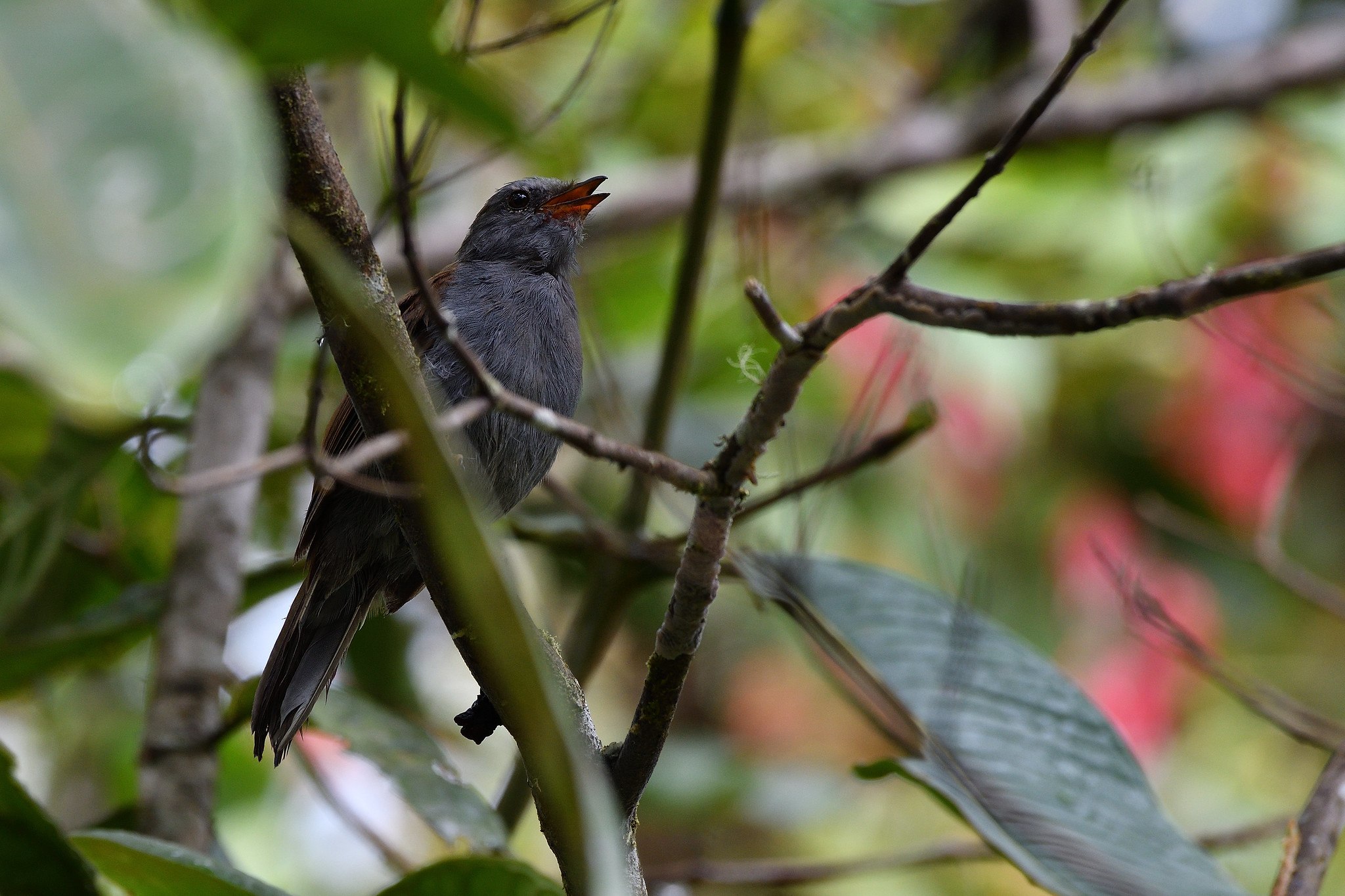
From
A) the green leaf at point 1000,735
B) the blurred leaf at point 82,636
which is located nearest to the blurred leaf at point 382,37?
the green leaf at point 1000,735

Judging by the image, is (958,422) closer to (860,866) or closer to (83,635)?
(860,866)

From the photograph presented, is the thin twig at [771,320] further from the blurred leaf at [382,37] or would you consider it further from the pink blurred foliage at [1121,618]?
the pink blurred foliage at [1121,618]

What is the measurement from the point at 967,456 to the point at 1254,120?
2.00 meters

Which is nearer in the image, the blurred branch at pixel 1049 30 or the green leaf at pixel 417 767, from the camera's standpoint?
the green leaf at pixel 417 767

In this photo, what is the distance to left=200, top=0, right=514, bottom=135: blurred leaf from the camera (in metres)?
0.87

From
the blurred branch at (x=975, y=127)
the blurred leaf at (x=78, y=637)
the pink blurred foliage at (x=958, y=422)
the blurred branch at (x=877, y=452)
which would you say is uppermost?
the blurred branch at (x=975, y=127)

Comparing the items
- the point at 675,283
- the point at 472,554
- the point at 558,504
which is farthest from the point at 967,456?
the point at 472,554

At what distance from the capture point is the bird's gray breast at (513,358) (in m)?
2.88

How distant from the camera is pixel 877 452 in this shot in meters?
2.63

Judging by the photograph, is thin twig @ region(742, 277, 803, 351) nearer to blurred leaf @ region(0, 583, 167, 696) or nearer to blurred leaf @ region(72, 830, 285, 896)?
blurred leaf @ region(72, 830, 285, 896)

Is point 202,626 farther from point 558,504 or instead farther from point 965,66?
point 965,66

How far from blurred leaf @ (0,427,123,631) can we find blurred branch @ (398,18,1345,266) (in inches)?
79.2

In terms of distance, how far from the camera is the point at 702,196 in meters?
3.03

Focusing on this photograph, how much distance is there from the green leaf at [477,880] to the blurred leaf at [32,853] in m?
0.52
